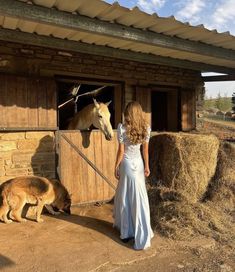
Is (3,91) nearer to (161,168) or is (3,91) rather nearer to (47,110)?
(47,110)

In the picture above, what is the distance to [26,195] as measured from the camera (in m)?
5.35

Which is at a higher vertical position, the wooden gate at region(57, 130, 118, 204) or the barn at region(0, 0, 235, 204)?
the barn at region(0, 0, 235, 204)

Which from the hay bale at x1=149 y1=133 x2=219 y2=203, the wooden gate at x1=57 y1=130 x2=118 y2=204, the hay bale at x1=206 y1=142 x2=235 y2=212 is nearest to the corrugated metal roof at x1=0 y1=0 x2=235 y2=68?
the hay bale at x1=149 y1=133 x2=219 y2=203

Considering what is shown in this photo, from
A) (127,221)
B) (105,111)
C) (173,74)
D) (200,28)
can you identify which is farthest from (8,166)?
(173,74)

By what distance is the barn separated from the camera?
4.38m

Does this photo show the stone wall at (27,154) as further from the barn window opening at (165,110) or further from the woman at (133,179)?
the barn window opening at (165,110)

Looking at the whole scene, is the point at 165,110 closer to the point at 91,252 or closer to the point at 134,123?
the point at 134,123

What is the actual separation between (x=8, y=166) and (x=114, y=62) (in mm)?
2986

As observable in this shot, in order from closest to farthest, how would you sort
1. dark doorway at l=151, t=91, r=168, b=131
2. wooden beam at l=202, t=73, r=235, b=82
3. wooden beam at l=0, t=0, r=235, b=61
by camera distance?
wooden beam at l=0, t=0, r=235, b=61, wooden beam at l=202, t=73, r=235, b=82, dark doorway at l=151, t=91, r=168, b=131

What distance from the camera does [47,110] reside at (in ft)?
19.9

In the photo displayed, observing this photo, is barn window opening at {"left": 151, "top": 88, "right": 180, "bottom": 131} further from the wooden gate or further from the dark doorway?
the wooden gate

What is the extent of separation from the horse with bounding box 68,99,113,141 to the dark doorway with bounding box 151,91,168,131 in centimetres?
319

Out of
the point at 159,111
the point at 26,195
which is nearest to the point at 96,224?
the point at 26,195

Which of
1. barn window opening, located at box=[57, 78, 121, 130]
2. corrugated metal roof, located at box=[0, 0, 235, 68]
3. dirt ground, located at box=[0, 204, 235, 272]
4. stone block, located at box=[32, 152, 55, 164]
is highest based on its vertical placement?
corrugated metal roof, located at box=[0, 0, 235, 68]
